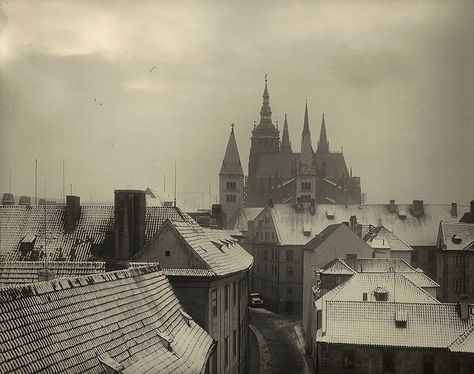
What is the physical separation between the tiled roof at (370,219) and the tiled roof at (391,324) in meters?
40.6

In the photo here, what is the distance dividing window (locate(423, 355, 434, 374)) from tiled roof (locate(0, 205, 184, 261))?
1905 centimetres

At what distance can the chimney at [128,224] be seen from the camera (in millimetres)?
38094

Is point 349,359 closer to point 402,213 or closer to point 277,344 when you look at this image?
point 277,344

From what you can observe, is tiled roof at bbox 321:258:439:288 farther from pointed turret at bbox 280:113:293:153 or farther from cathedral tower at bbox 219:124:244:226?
pointed turret at bbox 280:113:293:153

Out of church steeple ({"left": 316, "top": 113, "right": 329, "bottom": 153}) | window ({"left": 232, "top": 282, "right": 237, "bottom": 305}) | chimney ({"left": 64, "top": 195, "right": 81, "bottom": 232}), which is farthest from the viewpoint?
church steeple ({"left": 316, "top": 113, "right": 329, "bottom": 153})

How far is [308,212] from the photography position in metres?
85.1

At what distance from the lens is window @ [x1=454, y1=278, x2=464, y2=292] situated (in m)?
65.1

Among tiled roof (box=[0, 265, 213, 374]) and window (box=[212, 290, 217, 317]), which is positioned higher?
tiled roof (box=[0, 265, 213, 374])

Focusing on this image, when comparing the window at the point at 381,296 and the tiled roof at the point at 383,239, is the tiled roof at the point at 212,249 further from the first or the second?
the tiled roof at the point at 383,239

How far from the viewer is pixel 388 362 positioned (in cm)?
3716

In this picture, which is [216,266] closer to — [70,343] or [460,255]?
[70,343]

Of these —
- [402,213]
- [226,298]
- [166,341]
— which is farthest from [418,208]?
[166,341]

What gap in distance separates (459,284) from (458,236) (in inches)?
227

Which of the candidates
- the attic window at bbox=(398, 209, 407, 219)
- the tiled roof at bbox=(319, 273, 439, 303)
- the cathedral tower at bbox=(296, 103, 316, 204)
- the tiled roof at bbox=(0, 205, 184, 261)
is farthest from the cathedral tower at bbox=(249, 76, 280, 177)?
the tiled roof at bbox=(0, 205, 184, 261)
